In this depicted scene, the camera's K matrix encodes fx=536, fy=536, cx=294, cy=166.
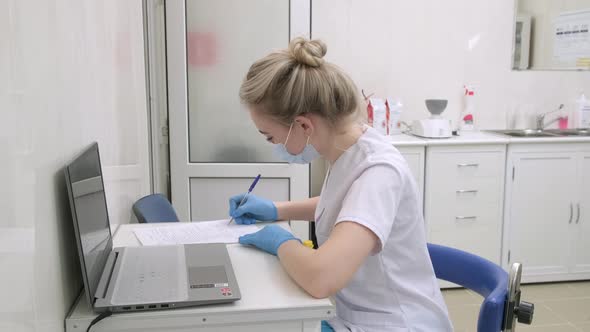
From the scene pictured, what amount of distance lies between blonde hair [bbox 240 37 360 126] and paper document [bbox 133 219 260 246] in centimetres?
49

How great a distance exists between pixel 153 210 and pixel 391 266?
46.0 inches

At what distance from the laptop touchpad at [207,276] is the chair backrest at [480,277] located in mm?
628

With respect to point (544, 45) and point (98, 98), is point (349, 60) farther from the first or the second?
point (98, 98)

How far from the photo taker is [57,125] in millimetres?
1151

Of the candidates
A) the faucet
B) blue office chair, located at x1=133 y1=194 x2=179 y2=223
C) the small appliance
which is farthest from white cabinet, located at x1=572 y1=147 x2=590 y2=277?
blue office chair, located at x1=133 y1=194 x2=179 y2=223

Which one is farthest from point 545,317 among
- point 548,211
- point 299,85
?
point 299,85

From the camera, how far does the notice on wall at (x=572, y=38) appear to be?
13.0 feet

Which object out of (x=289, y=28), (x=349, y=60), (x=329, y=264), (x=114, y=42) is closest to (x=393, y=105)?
(x=349, y=60)

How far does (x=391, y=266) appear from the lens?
1.39 meters

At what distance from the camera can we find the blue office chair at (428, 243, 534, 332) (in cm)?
127

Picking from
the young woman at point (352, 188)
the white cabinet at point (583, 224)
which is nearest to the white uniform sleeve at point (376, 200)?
the young woman at point (352, 188)

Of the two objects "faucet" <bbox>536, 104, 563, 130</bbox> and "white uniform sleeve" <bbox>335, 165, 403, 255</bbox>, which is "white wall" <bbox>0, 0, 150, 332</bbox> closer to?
"white uniform sleeve" <bbox>335, 165, 403, 255</bbox>

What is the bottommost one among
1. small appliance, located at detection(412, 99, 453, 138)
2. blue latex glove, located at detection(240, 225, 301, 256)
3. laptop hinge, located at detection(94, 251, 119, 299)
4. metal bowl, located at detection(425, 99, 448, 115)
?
laptop hinge, located at detection(94, 251, 119, 299)

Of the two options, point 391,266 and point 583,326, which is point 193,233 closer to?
point 391,266
